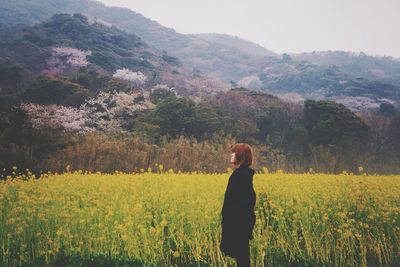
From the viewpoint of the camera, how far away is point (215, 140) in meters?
22.4

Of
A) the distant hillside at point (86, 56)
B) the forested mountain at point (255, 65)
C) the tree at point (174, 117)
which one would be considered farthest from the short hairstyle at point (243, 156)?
the forested mountain at point (255, 65)

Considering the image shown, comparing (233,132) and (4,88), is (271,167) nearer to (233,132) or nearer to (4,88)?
(233,132)

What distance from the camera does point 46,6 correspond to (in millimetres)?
85500

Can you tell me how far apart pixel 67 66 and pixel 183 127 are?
74.1 ft

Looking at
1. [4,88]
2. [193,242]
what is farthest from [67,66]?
[193,242]

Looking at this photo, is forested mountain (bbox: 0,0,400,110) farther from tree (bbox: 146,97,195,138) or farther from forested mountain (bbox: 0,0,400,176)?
tree (bbox: 146,97,195,138)

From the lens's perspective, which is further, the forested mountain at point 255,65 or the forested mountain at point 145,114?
the forested mountain at point 255,65

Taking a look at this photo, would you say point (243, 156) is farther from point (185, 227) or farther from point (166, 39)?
point (166, 39)

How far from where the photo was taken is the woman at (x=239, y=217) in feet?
15.8

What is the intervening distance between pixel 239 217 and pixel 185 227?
2.51 meters

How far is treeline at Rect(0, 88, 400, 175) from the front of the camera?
51.3 feet

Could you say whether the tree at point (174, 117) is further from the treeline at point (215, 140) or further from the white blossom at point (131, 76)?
the white blossom at point (131, 76)

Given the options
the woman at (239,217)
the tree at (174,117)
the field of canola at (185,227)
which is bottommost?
the field of canola at (185,227)

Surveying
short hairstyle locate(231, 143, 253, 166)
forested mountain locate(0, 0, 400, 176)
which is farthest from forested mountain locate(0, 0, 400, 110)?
short hairstyle locate(231, 143, 253, 166)
